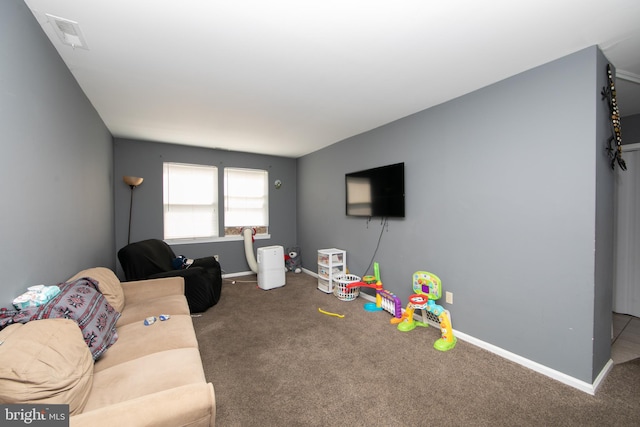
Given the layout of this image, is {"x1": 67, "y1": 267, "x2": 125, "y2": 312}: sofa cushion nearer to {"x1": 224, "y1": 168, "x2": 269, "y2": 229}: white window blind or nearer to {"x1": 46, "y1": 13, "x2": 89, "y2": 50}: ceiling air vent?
{"x1": 46, "y1": 13, "x2": 89, "y2": 50}: ceiling air vent

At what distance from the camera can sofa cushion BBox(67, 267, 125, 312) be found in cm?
214

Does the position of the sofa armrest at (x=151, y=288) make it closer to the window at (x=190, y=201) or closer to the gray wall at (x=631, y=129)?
the window at (x=190, y=201)

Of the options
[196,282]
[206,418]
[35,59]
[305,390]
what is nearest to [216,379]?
[305,390]

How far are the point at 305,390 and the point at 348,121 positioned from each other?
301 centimetres

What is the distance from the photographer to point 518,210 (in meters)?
2.24

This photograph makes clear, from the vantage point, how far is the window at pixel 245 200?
514cm

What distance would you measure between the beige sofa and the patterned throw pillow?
97 millimetres

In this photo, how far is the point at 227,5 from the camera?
1.50 m

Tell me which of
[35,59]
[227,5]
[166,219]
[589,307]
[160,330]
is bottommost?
[160,330]

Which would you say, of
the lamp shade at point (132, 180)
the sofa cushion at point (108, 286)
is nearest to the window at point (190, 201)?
the lamp shade at point (132, 180)

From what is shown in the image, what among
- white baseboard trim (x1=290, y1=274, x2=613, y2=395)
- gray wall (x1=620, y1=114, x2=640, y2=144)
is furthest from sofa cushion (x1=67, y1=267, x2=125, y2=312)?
gray wall (x1=620, y1=114, x2=640, y2=144)

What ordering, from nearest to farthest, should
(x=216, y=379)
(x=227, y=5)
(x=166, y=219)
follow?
(x=227, y=5), (x=216, y=379), (x=166, y=219)

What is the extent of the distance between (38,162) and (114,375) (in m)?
1.37

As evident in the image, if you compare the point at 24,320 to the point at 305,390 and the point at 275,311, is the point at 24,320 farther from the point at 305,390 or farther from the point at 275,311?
the point at 275,311
